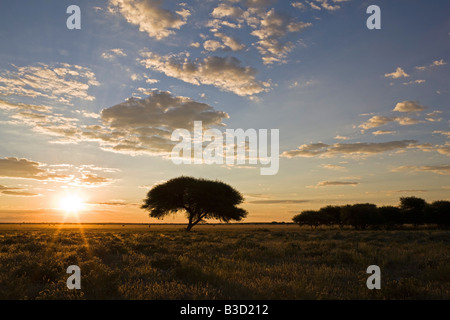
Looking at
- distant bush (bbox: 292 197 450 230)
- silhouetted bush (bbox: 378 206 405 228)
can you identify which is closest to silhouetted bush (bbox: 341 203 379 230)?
distant bush (bbox: 292 197 450 230)

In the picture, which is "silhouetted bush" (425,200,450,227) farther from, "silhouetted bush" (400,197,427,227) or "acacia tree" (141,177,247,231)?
"acacia tree" (141,177,247,231)

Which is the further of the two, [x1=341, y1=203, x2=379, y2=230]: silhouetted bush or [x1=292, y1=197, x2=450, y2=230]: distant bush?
[x1=341, y1=203, x2=379, y2=230]: silhouetted bush

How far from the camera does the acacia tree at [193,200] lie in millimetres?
57031

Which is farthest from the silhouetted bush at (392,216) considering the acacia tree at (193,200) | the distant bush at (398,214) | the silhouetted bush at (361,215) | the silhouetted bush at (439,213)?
the acacia tree at (193,200)

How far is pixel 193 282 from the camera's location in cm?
876

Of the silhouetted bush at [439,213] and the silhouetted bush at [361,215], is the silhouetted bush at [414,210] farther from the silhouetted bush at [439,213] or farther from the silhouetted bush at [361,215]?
the silhouetted bush at [361,215]

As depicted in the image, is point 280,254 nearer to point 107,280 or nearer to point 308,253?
point 308,253

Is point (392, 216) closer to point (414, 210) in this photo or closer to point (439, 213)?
point (414, 210)

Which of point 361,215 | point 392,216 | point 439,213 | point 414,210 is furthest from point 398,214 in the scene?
point 361,215

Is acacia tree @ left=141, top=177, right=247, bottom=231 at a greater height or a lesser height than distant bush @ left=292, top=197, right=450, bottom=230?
greater

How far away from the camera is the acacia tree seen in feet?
187
